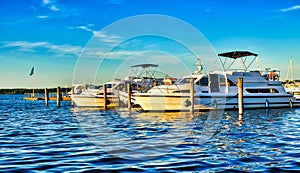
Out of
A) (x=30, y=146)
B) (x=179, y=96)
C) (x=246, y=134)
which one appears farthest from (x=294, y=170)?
(x=179, y=96)

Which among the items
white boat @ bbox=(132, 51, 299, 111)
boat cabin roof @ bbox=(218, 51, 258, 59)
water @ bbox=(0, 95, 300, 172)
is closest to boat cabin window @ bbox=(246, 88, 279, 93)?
white boat @ bbox=(132, 51, 299, 111)

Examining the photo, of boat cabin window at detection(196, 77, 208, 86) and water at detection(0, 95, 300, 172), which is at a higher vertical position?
boat cabin window at detection(196, 77, 208, 86)

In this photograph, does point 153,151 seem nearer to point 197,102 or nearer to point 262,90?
point 197,102

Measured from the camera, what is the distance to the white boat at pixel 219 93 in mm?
32156

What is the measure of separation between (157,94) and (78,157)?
20327 millimetres

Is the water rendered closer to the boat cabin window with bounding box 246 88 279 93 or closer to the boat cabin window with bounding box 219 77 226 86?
the boat cabin window with bounding box 219 77 226 86

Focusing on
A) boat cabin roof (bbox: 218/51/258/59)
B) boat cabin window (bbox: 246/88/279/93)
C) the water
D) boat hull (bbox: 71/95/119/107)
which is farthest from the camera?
boat hull (bbox: 71/95/119/107)

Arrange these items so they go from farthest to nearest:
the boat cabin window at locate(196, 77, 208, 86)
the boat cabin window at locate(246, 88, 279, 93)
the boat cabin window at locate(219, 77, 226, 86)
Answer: the boat cabin window at locate(246, 88, 279, 93), the boat cabin window at locate(219, 77, 226, 86), the boat cabin window at locate(196, 77, 208, 86)

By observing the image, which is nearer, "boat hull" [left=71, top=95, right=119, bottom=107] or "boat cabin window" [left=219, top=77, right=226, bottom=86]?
"boat cabin window" [left=219, top=77, right=226, bottom=86]

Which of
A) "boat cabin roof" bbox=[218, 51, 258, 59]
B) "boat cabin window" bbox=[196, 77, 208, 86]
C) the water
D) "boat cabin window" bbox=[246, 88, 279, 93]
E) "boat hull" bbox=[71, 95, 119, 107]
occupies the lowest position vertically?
the water

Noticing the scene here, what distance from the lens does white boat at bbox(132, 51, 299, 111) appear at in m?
32.2

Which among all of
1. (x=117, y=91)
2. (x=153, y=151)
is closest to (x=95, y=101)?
(x=117, y=91)

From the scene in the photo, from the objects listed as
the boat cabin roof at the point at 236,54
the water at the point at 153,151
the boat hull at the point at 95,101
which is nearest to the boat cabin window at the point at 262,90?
the boat cabin roof at the point at 236,54

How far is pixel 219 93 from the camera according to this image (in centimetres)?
3331
